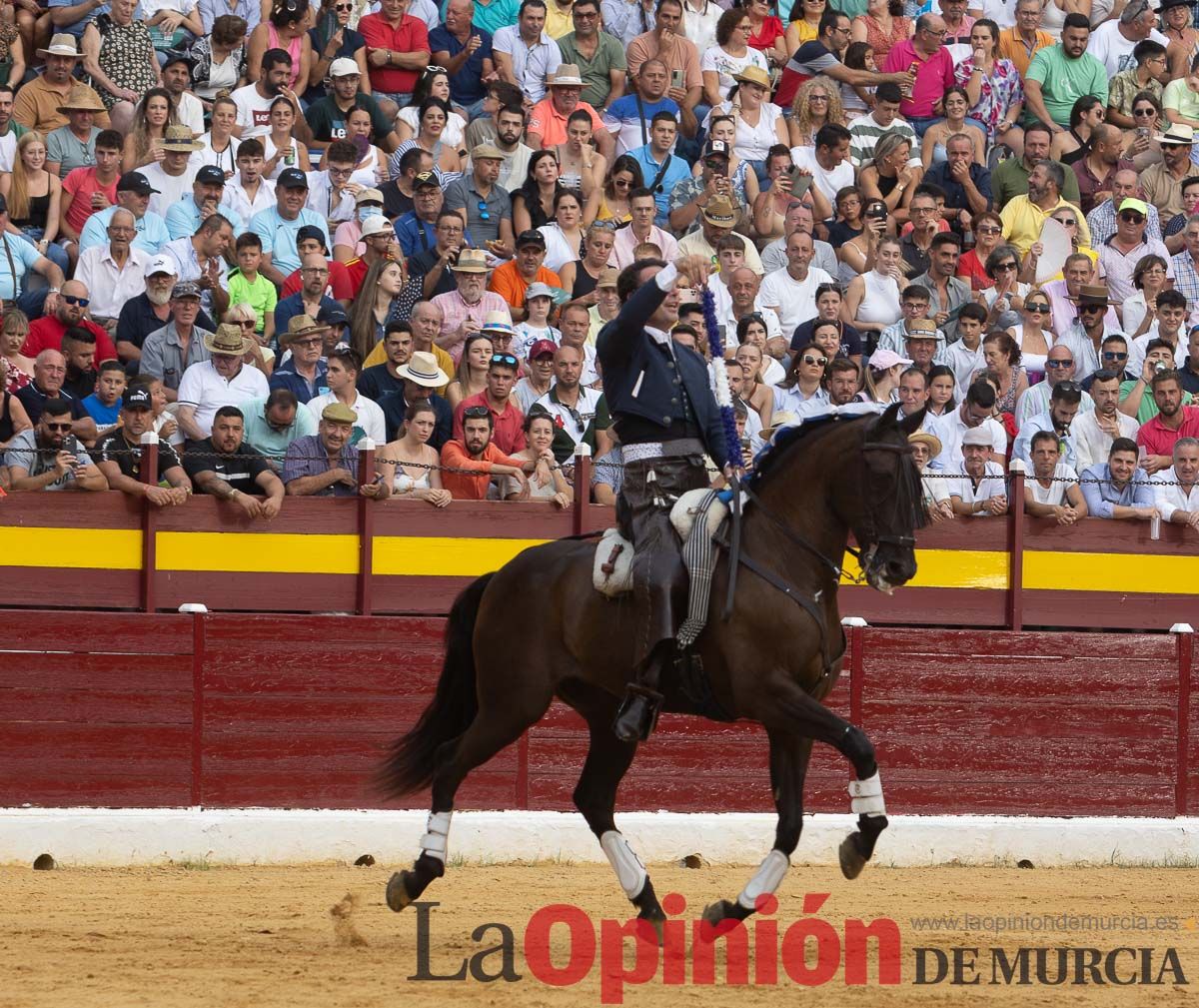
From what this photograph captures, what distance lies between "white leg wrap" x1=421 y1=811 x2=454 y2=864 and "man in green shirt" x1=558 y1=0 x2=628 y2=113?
25.9 feet

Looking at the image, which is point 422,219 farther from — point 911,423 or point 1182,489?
point 911,423

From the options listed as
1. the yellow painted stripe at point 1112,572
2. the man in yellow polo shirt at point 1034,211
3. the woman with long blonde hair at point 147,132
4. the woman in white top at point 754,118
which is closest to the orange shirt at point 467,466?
the woman with long blonde hair at point 147,132

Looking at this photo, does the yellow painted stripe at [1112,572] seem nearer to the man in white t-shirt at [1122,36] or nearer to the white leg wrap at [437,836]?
the white leg wrap at [437,836]

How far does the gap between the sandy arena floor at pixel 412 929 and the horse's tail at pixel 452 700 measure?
0.66 meters

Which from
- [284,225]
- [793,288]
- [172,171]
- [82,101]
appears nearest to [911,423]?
[793,288]

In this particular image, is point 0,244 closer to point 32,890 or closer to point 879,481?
point 32,890

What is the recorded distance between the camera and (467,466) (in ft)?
34.9

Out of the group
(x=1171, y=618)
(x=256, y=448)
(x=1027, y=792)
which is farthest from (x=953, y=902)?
(x=256, y=448)

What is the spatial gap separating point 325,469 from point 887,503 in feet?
14.2

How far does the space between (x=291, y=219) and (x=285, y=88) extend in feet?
4.07

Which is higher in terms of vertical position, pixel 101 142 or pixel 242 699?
pixel 101 142

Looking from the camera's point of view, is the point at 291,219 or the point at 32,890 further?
the point at 291,219

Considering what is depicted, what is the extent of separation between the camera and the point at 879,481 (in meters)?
6.84

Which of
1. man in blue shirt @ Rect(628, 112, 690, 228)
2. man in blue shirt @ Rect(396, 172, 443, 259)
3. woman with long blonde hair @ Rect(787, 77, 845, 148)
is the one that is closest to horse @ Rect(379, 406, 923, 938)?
man in blue shirt @ Rect(396, 172, 443, 259)
